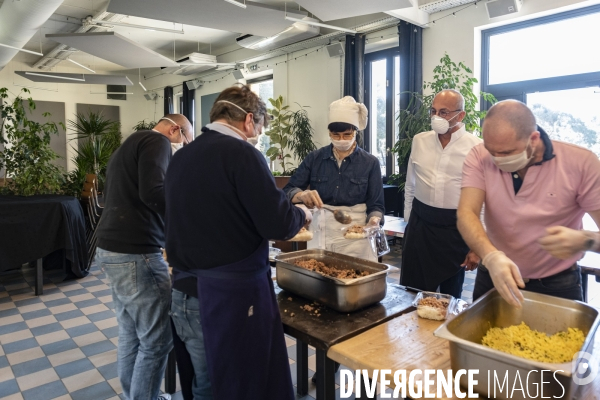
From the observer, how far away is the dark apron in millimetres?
1460

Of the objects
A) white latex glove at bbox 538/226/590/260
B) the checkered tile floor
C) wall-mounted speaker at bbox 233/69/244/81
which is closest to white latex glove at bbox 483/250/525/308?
white latex glove at bbox 538/226/590/260

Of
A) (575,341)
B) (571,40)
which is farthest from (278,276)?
(571,40)

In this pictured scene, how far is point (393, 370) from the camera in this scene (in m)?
1.20

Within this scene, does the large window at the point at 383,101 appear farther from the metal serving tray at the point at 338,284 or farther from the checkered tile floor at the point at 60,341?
the metal serving tray at the point at 338,284

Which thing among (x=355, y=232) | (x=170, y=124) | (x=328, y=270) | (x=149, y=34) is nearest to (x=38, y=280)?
(x=170, y=124)

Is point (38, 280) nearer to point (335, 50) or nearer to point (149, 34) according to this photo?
point (335, 50)

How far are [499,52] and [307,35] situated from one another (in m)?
2.86

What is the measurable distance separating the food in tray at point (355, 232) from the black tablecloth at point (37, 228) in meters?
3.28

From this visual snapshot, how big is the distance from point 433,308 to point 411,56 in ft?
16.2

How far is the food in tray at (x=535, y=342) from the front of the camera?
3.55 ft

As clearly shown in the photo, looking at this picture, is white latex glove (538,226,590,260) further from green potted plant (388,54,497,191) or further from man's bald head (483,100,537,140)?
green potted plant (388,54,497,191)

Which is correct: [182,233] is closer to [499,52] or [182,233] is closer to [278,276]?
[278,276]

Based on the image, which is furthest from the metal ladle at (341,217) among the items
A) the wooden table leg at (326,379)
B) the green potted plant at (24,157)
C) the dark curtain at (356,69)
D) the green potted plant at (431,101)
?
the dark curtain at (356,69)

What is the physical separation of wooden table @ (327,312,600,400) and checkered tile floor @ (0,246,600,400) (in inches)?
48.6
